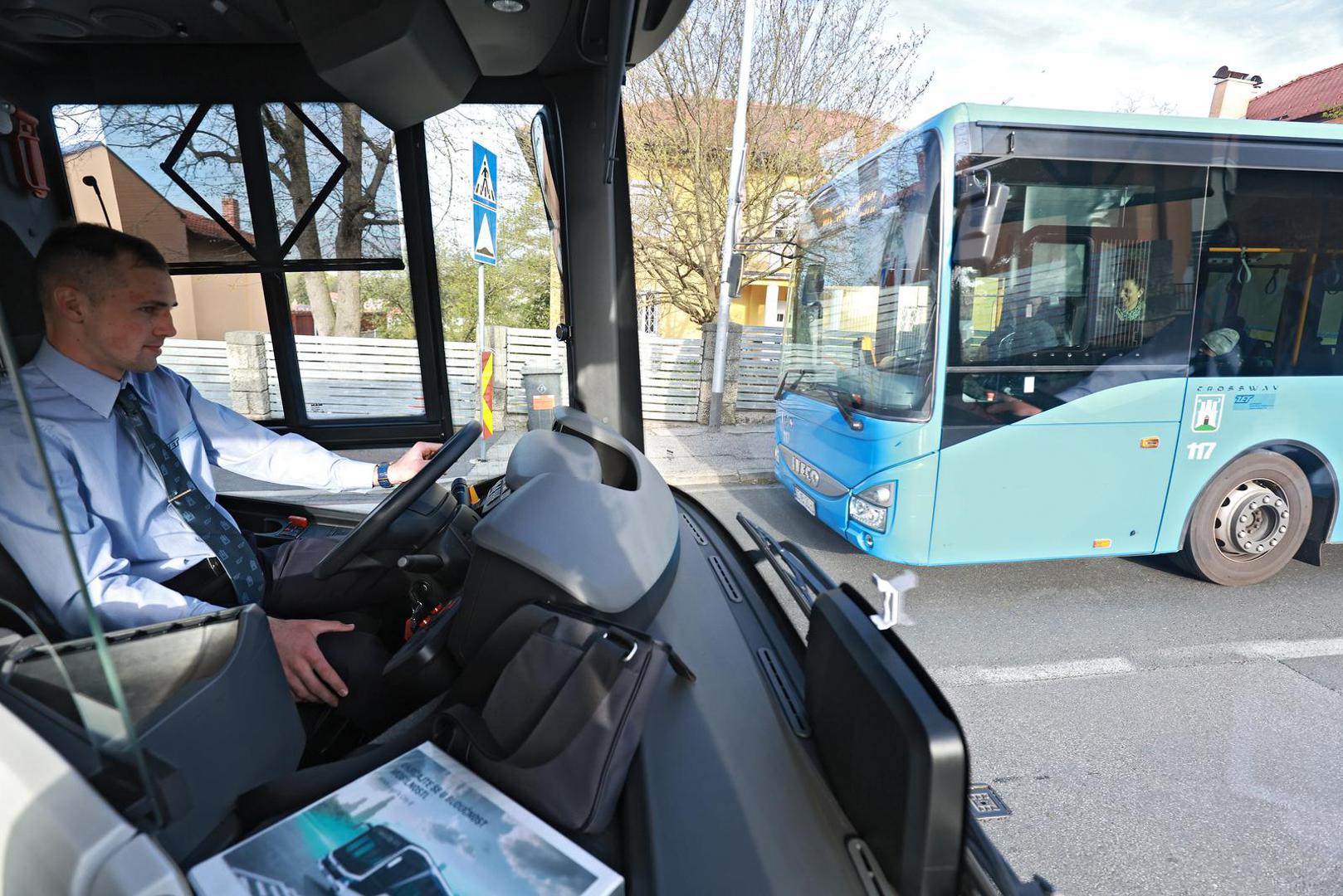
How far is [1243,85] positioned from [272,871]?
596 centimetres

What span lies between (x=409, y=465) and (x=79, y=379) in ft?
2.83

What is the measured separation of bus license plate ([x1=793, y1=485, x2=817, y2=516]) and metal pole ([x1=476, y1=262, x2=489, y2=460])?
2.36 meters

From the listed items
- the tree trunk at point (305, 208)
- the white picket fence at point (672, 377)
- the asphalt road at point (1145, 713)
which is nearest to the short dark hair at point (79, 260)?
the tree trunk at point (305, 208)

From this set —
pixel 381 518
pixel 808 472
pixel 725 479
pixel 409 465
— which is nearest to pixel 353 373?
pixel 409 465

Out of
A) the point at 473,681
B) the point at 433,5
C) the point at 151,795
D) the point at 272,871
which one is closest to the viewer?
the point at 151,795

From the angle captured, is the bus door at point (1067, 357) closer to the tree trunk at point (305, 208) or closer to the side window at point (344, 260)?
the side window at point (344, 260)

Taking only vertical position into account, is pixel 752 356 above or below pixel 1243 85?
below

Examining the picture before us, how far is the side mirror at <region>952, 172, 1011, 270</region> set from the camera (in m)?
3.85

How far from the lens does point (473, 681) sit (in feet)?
4.69

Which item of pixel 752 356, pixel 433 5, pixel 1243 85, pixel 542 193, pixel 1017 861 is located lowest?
pixel 1017 861

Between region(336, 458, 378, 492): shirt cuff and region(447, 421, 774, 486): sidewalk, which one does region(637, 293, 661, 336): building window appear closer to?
region(447, 421, 774, 486): sidewalk

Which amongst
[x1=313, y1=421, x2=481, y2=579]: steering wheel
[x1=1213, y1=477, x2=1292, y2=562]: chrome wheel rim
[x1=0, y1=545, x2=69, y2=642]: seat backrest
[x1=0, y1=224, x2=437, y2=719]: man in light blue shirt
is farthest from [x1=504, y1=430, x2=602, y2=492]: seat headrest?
[x1=1213, y1=477, x2=1292, y2=562]: chrome wheel rim

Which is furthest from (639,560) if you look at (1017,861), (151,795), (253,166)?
(253,166)

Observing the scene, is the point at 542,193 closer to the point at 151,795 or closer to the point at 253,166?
the point at 253,166
